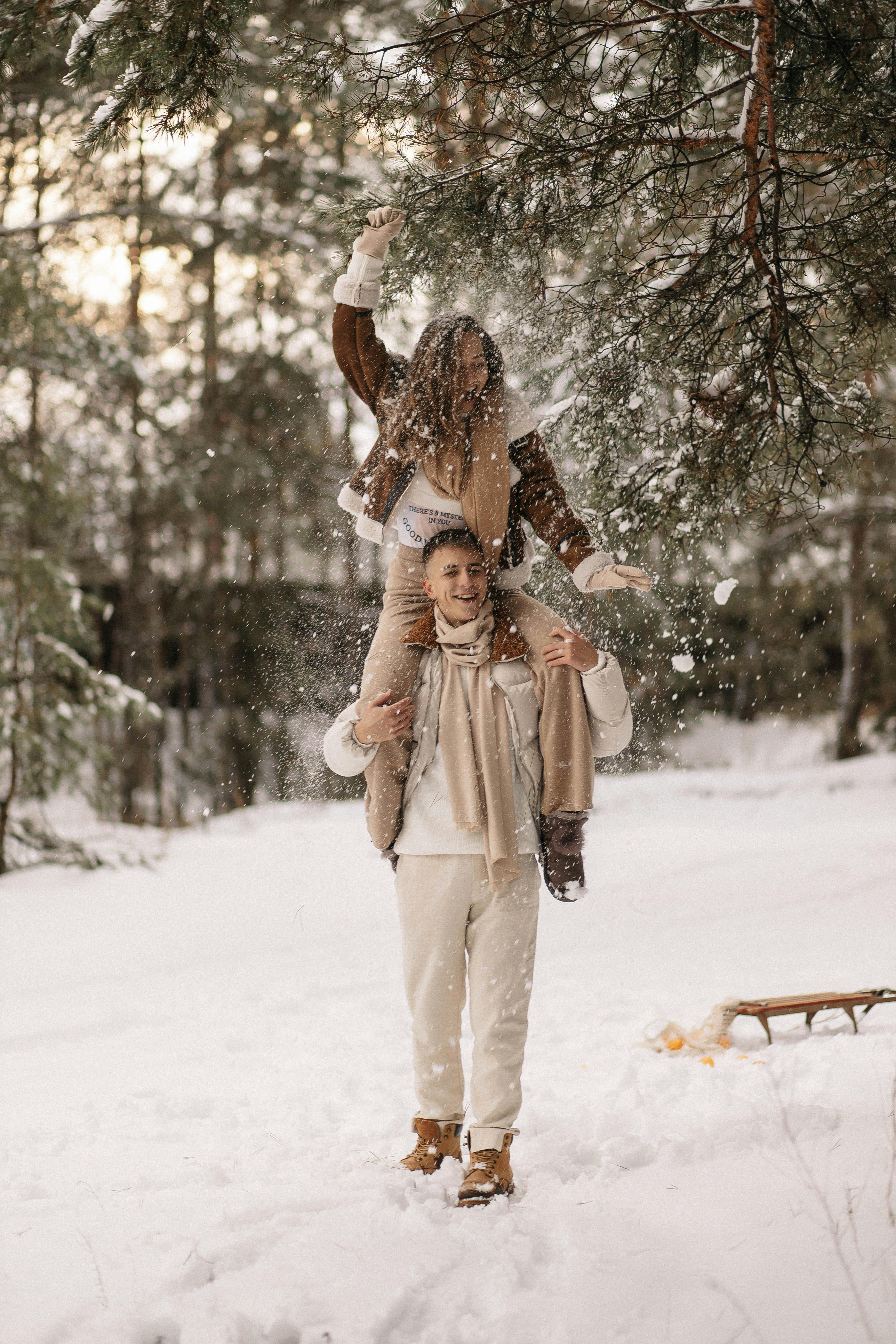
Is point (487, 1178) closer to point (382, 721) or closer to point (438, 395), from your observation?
point (382, 721)

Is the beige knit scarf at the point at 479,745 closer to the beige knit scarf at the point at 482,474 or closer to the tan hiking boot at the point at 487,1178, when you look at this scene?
the beige knit scarf at the point at 482,474

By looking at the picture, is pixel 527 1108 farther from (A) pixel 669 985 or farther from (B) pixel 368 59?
(B) pixel 368 59

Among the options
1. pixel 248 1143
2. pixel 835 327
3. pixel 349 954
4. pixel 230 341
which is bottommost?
pixel 349 954

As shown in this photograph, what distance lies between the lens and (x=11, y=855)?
762 centimetres

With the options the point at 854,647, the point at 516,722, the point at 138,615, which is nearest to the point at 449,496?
the point at 516,722

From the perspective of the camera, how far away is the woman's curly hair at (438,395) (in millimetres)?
2758

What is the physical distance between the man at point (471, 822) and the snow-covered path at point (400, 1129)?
0.92 ft

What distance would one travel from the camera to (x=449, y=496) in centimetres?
281

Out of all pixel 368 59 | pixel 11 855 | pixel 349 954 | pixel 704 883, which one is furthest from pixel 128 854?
pixel 368 59

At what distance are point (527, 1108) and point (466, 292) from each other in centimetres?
277

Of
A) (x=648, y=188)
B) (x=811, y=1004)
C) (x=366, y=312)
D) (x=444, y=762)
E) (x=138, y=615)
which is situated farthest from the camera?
(x=138, y=615)

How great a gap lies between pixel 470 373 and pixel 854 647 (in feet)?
39.1

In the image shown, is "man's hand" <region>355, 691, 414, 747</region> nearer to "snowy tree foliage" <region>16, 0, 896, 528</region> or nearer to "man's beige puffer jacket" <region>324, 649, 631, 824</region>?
"man's beige puffer jacket" <region>324, 649, 631, 824</region>

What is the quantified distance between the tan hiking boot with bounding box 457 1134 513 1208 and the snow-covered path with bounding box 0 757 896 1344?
0.05 meters
